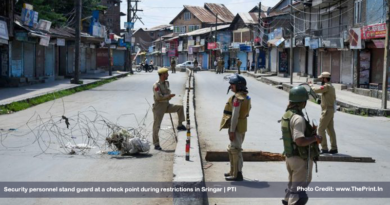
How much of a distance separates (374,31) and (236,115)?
2186 centimetres

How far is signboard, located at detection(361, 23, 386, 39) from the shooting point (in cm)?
2623

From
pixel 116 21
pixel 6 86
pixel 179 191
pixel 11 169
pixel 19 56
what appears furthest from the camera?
pixel 116 21

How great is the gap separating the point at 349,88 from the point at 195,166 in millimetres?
27014

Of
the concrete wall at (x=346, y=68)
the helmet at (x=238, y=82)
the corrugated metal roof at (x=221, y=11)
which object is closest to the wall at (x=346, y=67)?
the concrete wall at (x=346, y=68)

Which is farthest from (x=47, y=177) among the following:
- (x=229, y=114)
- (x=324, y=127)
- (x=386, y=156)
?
(x=386, y=156)

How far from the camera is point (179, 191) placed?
6562 mm

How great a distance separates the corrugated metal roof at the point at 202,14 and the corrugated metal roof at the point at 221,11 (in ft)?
3.13

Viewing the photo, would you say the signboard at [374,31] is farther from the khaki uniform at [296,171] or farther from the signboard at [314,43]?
the khaki uniform at [296,171]

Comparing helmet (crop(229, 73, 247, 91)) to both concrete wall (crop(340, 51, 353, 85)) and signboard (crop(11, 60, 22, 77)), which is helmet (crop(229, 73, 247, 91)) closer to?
signboard (crop(11, 60, 22, 77))

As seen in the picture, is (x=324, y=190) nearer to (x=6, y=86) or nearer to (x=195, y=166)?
(x=195, y=166)

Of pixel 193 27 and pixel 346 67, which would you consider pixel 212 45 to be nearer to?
pixel 193 27

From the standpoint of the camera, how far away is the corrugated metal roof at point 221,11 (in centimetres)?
10461

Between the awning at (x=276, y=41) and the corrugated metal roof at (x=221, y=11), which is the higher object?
the corrugated metal roof at (x=221, y=11)

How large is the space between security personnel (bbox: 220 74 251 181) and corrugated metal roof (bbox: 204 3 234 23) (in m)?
96.5
